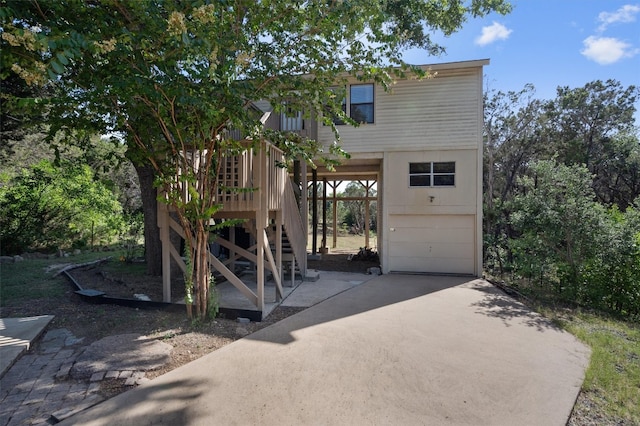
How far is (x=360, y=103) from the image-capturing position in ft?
32.9

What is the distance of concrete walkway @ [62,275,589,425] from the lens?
2.82m

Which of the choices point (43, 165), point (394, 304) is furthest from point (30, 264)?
point (394, 304)

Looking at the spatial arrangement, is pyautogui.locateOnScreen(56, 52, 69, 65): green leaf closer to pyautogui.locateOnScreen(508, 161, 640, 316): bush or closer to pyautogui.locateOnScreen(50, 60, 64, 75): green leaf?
pyautogui.locateOnScreen(50, 60, 64, 75): green leaf

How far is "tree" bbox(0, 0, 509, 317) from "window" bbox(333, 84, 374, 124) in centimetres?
492

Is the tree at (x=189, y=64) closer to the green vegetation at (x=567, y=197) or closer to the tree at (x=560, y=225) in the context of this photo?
the tree at (x=560, y=225)

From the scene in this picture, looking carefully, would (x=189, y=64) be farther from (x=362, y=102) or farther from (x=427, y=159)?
(x=427, y=159)

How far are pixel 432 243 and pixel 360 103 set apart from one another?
477 cm

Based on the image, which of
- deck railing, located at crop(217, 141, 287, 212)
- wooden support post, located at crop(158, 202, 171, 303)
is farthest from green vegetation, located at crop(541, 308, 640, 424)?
wooden support post, located at crop(158, 202, 171, 303)

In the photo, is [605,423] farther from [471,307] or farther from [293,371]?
[471,307]

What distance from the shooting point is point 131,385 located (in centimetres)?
322

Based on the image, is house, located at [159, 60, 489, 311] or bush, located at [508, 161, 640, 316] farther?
house, located at [159, 60, 489, 311]

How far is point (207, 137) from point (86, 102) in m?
1.46


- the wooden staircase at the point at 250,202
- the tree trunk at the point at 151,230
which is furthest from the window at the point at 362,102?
the tree trunk at the point at 151,230

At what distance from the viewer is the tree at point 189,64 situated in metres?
3.15
